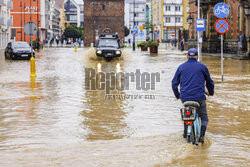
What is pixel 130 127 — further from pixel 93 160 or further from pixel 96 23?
pixel 96 23

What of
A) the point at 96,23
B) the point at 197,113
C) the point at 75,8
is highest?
the point at 75,8

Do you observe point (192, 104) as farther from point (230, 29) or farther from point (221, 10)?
point (230, 29)

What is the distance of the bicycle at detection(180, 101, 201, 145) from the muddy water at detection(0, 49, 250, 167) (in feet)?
0.53

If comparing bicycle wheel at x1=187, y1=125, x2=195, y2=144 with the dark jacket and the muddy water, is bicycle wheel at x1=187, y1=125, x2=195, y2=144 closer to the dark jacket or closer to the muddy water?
the muddy water

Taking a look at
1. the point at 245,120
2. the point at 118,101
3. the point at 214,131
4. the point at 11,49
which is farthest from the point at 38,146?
the point at 11,49

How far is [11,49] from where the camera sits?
37.6m

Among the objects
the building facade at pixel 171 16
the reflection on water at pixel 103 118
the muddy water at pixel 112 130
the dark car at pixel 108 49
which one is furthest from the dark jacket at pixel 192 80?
the building facade at pixel 171 16

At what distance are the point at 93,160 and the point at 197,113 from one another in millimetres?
1918

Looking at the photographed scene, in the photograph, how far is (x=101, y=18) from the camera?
93875 mm

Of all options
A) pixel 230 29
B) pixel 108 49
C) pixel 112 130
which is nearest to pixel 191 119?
pixel 112 130

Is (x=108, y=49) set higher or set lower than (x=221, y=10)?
lower

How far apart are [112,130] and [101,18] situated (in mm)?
86150

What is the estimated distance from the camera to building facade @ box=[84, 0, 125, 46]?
306 ft

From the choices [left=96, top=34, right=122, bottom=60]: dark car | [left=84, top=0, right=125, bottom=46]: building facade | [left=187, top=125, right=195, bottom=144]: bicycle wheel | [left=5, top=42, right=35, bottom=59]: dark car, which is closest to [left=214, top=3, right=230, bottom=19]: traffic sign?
[left=187, top=125, right=195, bottom=144]: bicycle wheel
